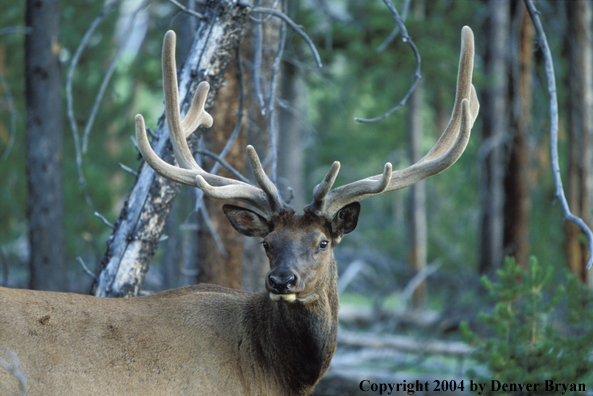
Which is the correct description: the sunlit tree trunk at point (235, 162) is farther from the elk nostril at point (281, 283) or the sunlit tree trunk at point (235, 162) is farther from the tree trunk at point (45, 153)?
the elk nostril at point (281, 283)

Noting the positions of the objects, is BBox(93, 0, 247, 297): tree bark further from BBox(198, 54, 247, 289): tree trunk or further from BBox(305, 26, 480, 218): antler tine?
BBox(198, 54, 247, 289): tree trunk

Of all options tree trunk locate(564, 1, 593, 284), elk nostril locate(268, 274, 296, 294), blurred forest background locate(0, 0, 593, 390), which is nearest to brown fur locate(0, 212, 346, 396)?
elk nostril locate(268, 274, 296, 294)

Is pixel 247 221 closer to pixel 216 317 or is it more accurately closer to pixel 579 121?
pixel 216 317

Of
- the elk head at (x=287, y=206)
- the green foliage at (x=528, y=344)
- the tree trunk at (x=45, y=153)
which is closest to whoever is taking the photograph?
the elk head at (x=287, y=206)

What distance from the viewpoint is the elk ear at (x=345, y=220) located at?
156 inches

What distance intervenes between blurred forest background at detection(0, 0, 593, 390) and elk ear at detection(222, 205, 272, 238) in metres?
0.98

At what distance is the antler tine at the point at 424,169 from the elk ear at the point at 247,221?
0.42 m

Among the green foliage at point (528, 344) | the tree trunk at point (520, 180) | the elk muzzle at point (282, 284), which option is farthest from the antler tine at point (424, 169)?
the tree trunk at point (520, 180)

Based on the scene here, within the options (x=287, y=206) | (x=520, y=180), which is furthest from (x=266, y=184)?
(x=520, y=180)

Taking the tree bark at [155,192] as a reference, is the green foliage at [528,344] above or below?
below

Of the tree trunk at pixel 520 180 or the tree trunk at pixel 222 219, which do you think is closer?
the tree trunk at pixel 222 219

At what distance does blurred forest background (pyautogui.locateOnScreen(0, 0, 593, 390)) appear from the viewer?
6.57 meters

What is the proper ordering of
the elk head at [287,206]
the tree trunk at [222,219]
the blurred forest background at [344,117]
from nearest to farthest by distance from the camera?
the elk head at [287,206] < the tree trunk at [222,219] < the blurred forest background at [344,117]

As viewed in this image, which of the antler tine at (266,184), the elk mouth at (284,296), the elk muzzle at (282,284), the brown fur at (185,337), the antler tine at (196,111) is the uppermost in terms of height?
the antler tine at (196,111)
